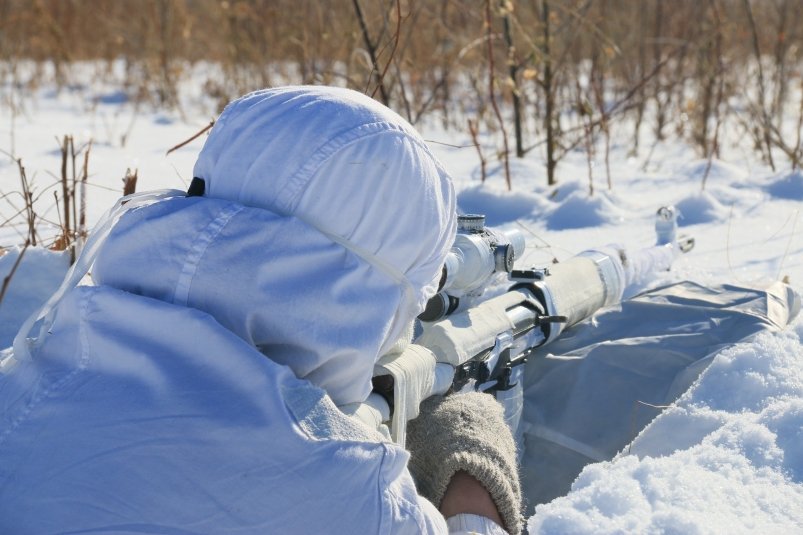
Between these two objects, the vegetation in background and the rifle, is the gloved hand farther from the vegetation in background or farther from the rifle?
the vegetation in background

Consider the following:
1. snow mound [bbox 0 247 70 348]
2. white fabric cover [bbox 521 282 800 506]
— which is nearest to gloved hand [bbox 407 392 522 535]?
white fabric cover [bbox 521 282 800 506]

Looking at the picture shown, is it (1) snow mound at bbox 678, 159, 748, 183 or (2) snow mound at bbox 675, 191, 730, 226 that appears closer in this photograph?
(2) snow mound at bbox 675, 191, 730, 226

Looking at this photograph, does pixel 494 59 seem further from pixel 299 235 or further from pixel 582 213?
pixel 299 235

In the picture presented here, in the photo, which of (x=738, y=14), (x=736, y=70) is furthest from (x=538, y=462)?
(x=738, y=14)

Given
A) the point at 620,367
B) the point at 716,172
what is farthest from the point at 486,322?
the point at 716,172

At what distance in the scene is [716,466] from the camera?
1364mm

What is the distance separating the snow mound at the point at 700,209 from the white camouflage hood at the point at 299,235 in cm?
223

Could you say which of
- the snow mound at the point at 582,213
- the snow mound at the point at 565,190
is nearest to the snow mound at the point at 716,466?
the snow mound at the point at 582,213

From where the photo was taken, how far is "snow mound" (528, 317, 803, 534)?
1.20 m

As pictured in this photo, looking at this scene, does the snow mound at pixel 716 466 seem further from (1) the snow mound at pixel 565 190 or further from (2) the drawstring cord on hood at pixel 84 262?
(1) the snow mound at pixel 565 190

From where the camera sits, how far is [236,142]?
1096 millimetres

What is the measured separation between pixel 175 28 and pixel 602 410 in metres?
5.71

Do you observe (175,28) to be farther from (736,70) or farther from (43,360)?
(43,360)

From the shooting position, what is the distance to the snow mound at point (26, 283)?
173 centimetres
